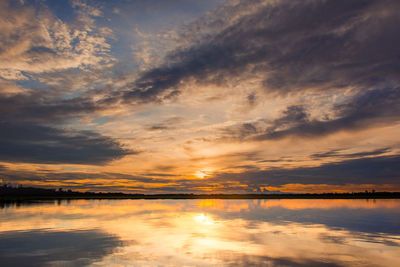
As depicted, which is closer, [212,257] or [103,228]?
[212,257]

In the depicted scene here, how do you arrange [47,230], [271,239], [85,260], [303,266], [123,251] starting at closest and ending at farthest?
1. [303,266]
2. [85,260]
3. [123,251]
4. [271,239]
5. [47,230]

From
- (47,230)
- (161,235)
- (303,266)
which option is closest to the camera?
(303,266)

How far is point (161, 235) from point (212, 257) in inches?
364

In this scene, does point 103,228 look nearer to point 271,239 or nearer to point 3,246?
point 3,246

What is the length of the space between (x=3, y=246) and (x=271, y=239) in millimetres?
20334

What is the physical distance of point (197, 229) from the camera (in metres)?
30.4

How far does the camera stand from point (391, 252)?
792 inches

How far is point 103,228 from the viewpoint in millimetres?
30688

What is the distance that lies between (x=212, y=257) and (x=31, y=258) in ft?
36.2

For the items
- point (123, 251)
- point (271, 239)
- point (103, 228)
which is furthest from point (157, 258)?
point (103, 228)

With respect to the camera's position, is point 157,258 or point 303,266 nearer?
point 303,266

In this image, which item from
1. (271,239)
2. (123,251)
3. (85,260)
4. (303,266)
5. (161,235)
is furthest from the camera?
(161,235)

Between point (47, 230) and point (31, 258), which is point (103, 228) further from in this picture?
point (31, 258)

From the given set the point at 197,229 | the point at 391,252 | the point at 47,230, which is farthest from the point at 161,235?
the point at 391,252
